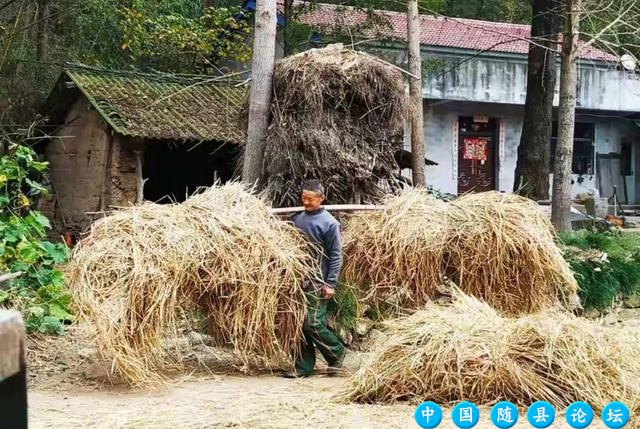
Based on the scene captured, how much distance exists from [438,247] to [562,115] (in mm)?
4664

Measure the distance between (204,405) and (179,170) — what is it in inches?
457

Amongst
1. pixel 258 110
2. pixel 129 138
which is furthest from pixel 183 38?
pixel 258 110

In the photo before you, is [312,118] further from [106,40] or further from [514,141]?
[514,141]

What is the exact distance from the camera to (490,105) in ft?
74.5

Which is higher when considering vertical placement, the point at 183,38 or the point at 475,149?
the point at 183,38

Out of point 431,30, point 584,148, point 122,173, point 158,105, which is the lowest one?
point 122,173

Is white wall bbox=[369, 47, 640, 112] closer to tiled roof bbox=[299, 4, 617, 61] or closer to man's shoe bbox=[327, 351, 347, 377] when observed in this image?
tiled roof bbox=[299, 4, 617, 61]

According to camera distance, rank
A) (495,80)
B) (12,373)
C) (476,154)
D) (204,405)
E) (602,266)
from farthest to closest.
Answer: (476,154) → (495,80) → (602,266) → (204,405) → (12,373)

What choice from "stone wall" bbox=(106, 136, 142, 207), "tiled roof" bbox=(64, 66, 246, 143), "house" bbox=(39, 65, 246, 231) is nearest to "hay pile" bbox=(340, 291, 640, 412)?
"house" bbox=(39, 65, 246, 231)

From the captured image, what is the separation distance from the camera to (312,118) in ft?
29.5

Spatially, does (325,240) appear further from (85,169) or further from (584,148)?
(584,148)

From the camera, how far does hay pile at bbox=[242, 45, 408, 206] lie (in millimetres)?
8961

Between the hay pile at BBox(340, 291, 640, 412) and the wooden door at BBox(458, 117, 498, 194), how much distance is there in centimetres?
1709

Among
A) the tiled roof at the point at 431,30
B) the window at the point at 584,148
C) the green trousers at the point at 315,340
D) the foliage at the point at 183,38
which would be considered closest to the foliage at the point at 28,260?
the green trousers at the point at 315,340
